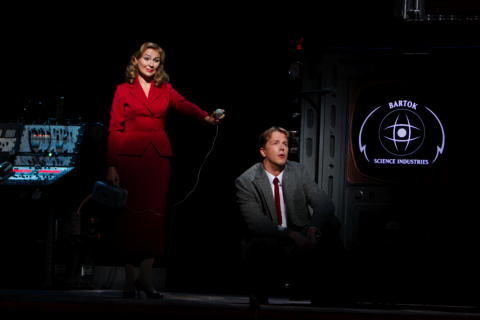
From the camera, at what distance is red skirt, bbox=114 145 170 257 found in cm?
480

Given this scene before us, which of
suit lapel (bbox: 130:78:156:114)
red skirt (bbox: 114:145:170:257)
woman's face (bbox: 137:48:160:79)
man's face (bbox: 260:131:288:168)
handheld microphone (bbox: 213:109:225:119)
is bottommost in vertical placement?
red skirt (bbox: 114:145:170:257)

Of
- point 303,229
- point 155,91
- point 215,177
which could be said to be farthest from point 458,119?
point 215,177

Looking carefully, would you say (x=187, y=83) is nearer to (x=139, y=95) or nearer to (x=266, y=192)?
(x=139, y=95)

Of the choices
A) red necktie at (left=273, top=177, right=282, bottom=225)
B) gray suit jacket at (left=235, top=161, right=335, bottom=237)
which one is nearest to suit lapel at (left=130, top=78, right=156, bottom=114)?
gray suit jacket at (left=235, top=161, right=335, bottom=237)

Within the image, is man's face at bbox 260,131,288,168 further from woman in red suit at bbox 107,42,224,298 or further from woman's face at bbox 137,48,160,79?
woman's face at bbox 137,48,160,79

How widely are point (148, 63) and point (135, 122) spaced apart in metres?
0.38

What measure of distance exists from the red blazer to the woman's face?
8 cm

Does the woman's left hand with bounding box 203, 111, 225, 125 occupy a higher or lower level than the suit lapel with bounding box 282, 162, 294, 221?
higher

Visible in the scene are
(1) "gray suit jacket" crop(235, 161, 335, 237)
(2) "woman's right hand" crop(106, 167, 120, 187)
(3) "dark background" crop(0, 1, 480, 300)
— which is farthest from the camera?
(3) "dark background" crop(0, 1, 480, 300)

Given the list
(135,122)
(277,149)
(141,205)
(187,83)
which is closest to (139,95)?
(135,122)

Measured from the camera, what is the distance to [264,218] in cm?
433

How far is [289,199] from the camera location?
4.50 m

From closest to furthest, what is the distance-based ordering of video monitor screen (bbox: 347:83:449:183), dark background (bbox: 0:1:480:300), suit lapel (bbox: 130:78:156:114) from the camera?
suit lapel (bbox: 130:78:156:114) < video monitor screen (bbox: 347:83:449:183) < dark background (bbox: 0:1:480:300)

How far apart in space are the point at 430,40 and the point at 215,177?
92.9 inches
